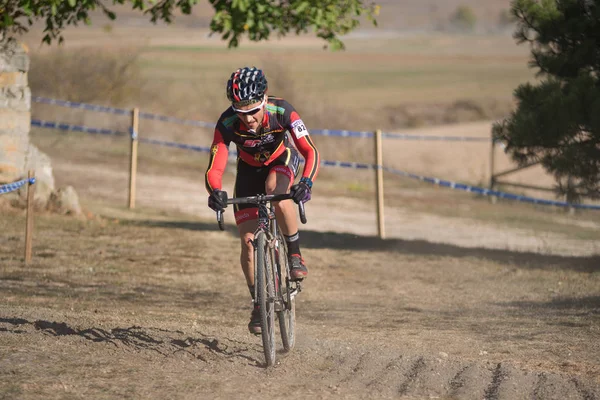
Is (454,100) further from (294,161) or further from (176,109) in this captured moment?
(294,161)

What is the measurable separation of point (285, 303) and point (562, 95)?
18.6 feet

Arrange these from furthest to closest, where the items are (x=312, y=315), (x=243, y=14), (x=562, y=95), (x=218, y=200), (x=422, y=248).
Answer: (x=422, y=248)
(x=243, y=14)
(x=562, y=95)
(x=312, y=315)
(x=218, y=200)

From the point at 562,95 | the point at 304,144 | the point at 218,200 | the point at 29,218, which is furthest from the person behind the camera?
the point at 562,95

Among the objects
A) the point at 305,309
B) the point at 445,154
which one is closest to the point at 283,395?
the point at 305,309

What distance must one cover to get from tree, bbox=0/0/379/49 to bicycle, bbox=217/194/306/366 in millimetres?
5329

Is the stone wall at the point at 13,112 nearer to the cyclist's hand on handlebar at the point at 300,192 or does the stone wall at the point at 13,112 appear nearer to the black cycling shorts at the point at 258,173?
the black cycling shorts at the point at 258,173

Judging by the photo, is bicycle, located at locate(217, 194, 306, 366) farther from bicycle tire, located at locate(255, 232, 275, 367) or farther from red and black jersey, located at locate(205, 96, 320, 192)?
red and black jersey, located at locate(205, 96, 320, 192)

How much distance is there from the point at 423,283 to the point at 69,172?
35.9 feet

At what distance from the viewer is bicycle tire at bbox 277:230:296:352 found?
658 cm

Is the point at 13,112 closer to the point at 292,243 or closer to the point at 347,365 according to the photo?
the point at 292,243

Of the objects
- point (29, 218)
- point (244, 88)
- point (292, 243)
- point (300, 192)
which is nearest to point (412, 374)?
point (292, 243)

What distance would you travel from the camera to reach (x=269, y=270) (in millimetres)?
6328

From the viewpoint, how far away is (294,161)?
6.99 metres

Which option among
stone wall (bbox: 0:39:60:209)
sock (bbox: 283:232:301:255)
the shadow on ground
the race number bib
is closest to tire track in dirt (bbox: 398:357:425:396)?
sock (bbox: 283:232:301:255)
